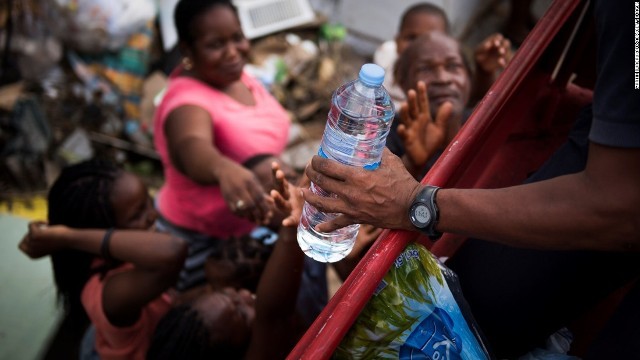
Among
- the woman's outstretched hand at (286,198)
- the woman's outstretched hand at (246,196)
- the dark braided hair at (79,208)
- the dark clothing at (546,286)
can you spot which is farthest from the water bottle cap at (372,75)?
the dark braided hair at (79,208)

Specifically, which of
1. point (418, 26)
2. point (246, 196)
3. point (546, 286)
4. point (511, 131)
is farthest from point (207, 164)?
point (418, 26)

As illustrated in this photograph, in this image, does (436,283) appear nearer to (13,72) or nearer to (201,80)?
(201,80)

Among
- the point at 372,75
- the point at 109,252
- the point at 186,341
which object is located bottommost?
the point at 186,341

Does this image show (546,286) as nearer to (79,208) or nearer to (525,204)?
(525,204)

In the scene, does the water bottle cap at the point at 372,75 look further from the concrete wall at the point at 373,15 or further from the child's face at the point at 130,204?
the concrete wall at the point at 373,15

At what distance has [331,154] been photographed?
1.55 meters

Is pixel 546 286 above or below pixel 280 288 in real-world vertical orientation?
above

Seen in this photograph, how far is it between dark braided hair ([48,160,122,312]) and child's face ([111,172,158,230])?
23 millimetres

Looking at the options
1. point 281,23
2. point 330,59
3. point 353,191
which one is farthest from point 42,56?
point 353,191

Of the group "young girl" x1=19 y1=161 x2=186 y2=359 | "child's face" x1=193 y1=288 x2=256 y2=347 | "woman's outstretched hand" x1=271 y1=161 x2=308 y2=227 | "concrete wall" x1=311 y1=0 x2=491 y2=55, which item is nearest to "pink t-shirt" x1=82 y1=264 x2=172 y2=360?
"young girl" x1=19 y1=161 x2=186 y2=359

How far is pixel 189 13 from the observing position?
8.66 feet

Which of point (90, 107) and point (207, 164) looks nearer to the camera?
point (207, 164)

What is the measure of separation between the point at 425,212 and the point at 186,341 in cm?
104

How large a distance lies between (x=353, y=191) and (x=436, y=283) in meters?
0.31
